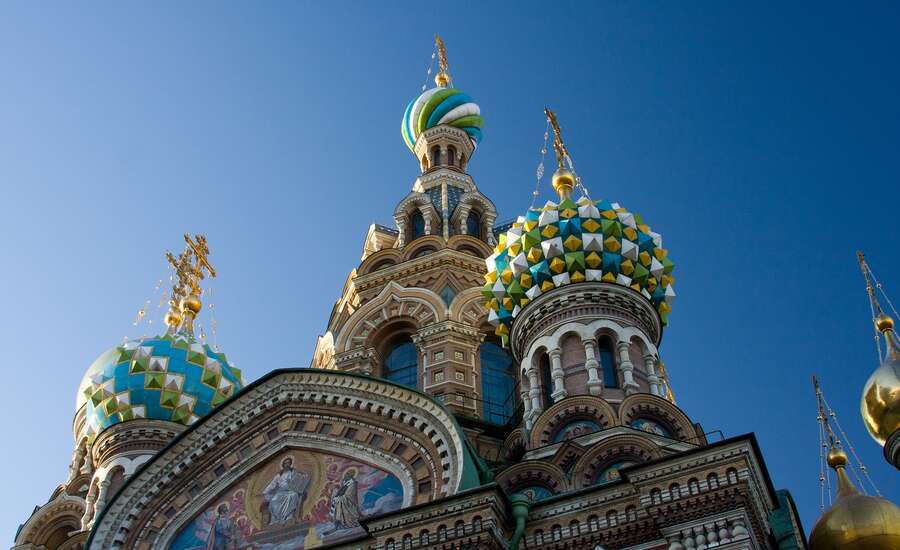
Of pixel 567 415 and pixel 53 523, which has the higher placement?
pixel 53 523

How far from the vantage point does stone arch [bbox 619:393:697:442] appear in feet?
38.9

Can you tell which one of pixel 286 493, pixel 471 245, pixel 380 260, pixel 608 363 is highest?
pixel 471 245

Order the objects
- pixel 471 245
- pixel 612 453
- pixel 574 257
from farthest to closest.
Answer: pixel 471 245 → pixel 574 257 → pixel 612 453

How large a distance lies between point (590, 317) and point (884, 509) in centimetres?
349

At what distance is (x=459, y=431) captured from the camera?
1031 centimetres

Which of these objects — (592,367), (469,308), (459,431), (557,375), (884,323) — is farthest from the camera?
(469,308)

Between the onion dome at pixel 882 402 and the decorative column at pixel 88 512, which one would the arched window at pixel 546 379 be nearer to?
the onion dome at pixel 882 402

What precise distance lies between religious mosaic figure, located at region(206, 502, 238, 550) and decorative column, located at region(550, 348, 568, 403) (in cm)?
341

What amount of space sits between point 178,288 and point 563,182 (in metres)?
6.63

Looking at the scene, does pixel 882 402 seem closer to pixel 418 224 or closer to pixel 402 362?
pixel 402 362

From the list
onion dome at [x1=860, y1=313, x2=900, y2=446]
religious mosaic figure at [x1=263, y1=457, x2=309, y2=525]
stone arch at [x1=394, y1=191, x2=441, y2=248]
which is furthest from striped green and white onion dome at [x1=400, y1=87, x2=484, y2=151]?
religious mosaic figure at [x1=263, y1=457, x2=309, y2=525]

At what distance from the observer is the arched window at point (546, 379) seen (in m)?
12.8

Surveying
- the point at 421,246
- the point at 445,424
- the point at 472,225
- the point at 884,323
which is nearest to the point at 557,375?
the point at 445,424

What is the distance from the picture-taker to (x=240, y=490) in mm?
11102
